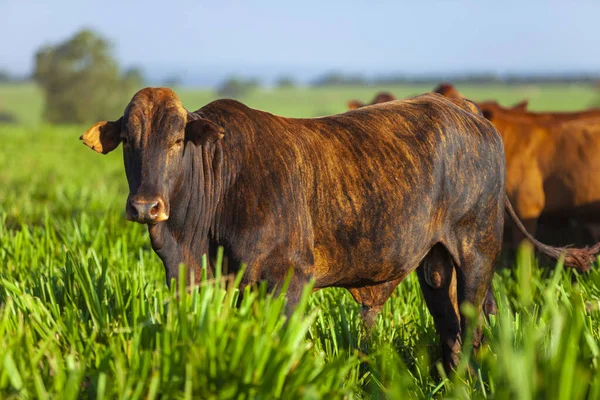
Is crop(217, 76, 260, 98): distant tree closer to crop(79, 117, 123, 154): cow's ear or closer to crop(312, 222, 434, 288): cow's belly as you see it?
crop(312, 222, 434, 288): cow's belly

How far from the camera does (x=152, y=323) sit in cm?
320

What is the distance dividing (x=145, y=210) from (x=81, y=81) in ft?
267

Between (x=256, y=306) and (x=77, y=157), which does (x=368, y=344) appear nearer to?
(x=256, y=306)

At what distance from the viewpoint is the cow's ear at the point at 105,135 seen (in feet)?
12.6

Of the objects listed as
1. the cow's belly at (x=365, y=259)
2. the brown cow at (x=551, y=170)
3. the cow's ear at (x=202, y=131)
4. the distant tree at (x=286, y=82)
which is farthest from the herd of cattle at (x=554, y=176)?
the distant tree at (x=286, y=82)

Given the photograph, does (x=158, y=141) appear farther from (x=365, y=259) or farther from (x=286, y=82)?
(x=286, y=82)

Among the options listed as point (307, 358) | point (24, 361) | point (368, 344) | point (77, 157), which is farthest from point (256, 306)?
point (77, 157)

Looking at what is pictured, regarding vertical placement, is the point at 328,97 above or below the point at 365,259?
below

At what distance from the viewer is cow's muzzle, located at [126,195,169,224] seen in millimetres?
3410

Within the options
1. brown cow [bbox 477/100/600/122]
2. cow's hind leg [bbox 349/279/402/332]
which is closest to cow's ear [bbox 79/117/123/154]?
cow's hind leg [bbox 349/279/402/332]

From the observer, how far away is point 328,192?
13.1 ft

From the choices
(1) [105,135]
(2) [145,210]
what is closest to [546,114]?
(1) [105,135]

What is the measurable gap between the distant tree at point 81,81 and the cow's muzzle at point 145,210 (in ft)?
260

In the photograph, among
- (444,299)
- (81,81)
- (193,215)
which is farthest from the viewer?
(81,81)
